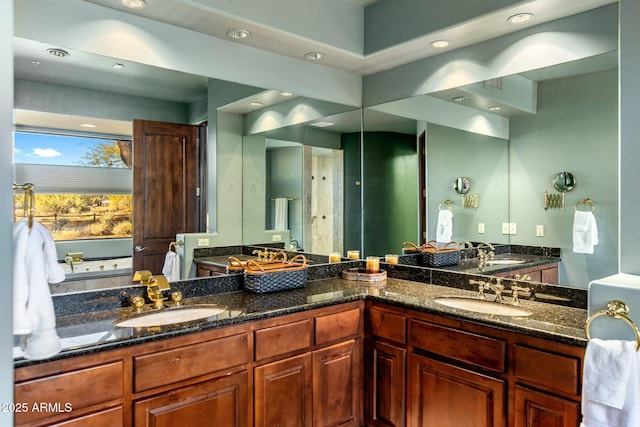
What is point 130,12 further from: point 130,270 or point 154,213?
point 130,270

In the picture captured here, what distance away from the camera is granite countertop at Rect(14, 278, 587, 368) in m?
1.58

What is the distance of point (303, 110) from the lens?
10.2 feet

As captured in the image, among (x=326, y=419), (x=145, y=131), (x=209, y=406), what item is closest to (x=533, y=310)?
(x=326, y=419)

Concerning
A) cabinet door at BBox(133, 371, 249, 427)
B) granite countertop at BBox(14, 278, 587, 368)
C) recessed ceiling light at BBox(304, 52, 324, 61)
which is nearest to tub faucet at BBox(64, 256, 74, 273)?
granite countertop at BBox(14, 278, 587, 368)

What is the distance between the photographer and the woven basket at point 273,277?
2416mm

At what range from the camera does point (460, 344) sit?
1.98 meters

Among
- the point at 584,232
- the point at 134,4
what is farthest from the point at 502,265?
the point at 134,4

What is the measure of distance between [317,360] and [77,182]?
153cm

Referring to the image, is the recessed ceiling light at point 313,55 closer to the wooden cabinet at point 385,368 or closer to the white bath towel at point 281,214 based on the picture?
the white bath towel at point 281,214

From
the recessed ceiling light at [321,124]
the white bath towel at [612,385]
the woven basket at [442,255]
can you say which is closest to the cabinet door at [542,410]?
the white bath towel at [612,385]

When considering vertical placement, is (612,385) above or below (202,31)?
Result: below

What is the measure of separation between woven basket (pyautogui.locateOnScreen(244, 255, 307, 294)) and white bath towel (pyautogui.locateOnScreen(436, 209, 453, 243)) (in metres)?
1.02

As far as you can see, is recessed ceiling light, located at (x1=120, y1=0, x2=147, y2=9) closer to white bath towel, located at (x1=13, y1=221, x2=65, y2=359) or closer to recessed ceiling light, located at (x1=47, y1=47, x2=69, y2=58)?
recessed ceiling light, located at (x1=47, y1=47, x2=69, y2=58)

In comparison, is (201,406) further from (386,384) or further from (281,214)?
(281,214)
